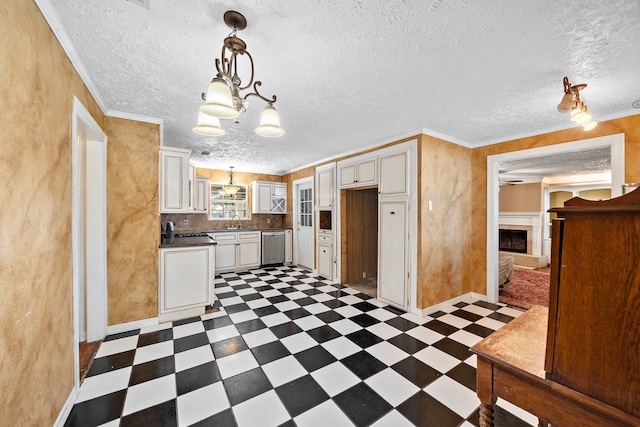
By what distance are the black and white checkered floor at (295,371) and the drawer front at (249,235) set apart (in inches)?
94.9

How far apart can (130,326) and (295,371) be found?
6.65 ft

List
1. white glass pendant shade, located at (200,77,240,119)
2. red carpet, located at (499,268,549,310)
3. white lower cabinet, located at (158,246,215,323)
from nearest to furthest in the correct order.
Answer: white glass pendant shade, located at (200,77,240,119)
white lower cabinet, located at (158,246,215,323)
red carpet, located at (499,268,549,310)

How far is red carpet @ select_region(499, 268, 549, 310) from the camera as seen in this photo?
→ 147 inches

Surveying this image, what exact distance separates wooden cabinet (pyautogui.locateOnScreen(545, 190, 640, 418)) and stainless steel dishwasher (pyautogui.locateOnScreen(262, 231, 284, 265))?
5.39 metres

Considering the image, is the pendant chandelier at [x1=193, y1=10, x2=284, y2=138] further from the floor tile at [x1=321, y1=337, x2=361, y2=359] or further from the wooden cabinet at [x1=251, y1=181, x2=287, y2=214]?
the wooden cabinet at [x1=251, y1=181, x2=287, y2=214]

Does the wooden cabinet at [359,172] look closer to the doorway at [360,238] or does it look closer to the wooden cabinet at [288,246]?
the doorway at [360,238]

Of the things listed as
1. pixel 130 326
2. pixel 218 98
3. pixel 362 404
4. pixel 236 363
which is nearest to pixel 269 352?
pixel 236 363

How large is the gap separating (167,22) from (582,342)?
229cm

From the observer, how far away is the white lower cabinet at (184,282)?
9.71 ft

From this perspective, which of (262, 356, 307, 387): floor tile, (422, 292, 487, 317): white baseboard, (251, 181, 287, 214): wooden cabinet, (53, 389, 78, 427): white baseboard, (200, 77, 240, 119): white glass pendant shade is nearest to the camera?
(200, 77, 240, 119): white glass pendant shade

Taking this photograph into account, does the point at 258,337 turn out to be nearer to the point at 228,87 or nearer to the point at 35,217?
the point at 35,217

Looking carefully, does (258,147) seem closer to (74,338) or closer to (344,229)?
(344,229)

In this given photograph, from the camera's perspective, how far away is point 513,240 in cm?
741

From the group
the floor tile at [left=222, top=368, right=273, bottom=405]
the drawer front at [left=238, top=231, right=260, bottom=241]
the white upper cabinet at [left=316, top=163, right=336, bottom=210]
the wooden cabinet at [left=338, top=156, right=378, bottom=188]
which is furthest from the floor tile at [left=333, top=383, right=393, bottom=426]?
the drawer front at [left=238, top=231, right=260, bottom=241]
